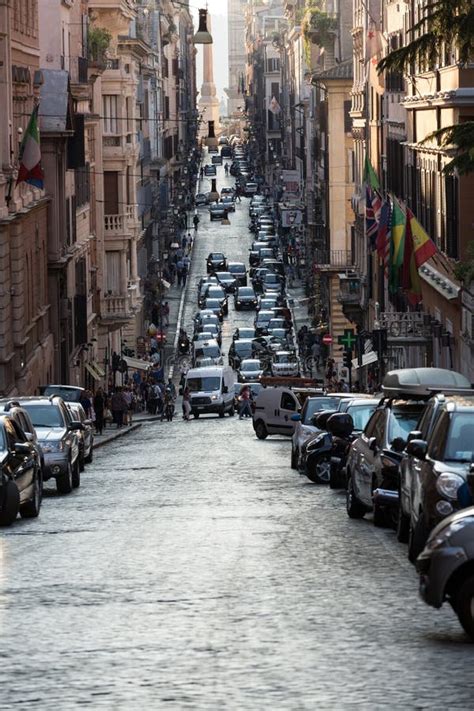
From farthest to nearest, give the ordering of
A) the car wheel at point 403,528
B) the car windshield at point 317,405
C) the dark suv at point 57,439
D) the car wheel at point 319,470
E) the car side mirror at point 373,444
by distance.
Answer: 1. the car windshield at point 317,405
2. the car wheel at point 319,470
3. the dark suv at point 57,439
4. the car side mirror at point 373,444
5. the car wheel at point 403,528

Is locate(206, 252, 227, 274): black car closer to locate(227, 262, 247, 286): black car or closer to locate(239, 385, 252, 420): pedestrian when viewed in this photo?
locate(227, 262, 247, 286): black car

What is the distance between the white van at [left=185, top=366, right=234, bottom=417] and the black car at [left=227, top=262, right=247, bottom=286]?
5013cm

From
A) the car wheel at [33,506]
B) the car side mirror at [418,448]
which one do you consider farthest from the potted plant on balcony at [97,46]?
the car side mirror at [418,448]

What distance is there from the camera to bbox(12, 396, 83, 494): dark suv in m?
28.7

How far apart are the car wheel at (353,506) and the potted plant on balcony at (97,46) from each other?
52.6 meters

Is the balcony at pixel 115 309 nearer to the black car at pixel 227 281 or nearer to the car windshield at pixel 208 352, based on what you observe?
the car windshield at pixel 208 352

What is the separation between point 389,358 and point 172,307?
54245mm

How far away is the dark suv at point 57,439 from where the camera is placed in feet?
94.2

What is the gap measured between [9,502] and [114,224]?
6199 centimetres

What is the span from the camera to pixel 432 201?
49.5 metres

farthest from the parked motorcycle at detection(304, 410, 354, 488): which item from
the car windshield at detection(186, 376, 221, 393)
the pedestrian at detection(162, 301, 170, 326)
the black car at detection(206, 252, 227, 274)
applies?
the black car at detection(206, 252, 227, 274)

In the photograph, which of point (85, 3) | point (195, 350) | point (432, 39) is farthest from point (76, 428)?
point (195, 350)

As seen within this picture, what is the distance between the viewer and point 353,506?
22.1 m

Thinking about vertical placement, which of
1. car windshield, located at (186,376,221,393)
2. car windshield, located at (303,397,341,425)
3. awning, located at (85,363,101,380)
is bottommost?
car windshield, located at (186,376,221,393)
